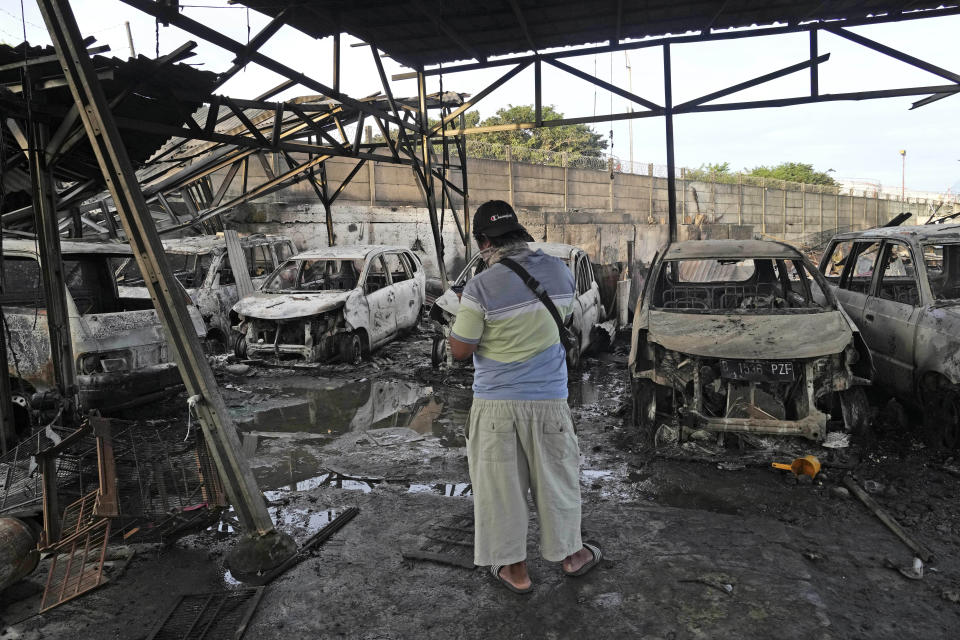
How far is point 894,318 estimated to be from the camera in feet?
17.2

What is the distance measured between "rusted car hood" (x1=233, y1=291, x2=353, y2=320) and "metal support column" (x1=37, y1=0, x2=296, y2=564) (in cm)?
479

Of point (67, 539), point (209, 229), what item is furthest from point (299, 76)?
point (209, 229)

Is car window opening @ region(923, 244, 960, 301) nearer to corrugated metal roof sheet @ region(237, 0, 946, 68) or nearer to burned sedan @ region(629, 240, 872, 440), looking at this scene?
burned sedan @ region(629, 240, 872, 440)

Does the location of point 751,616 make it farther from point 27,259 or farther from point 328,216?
point 328,216

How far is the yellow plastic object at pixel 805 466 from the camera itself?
424 centimetres

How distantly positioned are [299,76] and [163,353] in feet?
10.4

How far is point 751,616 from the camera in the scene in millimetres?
2689

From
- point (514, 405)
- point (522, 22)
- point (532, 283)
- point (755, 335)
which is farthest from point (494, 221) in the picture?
point (522, 22)

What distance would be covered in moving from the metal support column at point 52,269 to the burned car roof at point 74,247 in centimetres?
62

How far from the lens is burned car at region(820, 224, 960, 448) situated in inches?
179

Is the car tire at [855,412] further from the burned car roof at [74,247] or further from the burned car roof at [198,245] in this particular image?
the burned car roof at [198,245]

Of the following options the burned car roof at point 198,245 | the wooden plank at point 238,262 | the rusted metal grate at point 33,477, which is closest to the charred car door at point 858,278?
the rusted metal grate at point 33,477

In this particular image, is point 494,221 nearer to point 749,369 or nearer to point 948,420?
point 749,369

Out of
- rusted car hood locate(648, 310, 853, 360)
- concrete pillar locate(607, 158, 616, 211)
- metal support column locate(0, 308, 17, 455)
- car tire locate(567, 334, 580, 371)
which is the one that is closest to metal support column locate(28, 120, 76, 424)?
metal support column locate(0, 308, 17, 455)
